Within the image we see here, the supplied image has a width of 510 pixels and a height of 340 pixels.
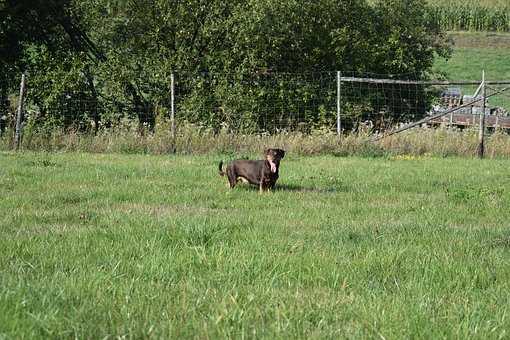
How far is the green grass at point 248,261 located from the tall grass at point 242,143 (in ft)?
18.9

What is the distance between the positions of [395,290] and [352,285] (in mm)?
250

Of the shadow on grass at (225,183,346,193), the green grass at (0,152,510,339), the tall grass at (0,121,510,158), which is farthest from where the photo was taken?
the tall grass at (0,121,510,158)

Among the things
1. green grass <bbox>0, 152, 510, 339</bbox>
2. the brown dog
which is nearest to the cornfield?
the brown dog

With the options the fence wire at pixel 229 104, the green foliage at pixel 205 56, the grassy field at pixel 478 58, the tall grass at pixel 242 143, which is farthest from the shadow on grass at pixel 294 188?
the grassy field at pixel 478 58

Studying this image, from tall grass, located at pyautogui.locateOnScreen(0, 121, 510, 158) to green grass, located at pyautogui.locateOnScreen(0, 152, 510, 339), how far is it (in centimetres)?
576

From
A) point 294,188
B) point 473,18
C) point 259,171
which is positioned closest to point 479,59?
point 473,18

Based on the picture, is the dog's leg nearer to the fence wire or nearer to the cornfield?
the fence wire

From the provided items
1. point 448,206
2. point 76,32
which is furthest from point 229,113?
point 448,206

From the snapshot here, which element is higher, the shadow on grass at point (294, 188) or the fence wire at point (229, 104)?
the fence wire at point (229, 104)

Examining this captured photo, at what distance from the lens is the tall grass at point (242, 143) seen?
13906 mm

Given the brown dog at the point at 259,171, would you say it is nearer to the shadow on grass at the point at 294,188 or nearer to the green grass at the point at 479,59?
the shadow on grass at the point at 294,188

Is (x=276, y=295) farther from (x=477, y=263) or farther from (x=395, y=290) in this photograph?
(x=477, y=263)

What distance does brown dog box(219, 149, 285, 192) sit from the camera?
8.20m

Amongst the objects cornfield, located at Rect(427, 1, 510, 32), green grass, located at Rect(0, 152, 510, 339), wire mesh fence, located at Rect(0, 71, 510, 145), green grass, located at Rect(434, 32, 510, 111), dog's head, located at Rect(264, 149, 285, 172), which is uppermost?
cornfield, located at Rect(427, 1, 510, 32)
